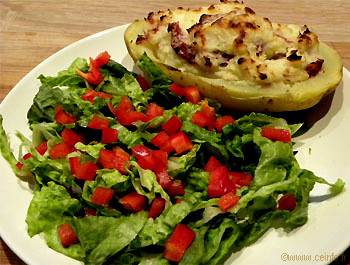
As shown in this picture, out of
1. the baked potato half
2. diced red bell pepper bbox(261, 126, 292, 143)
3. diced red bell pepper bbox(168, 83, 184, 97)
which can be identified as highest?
the baked potato half

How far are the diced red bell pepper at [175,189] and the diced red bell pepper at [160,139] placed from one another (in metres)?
0.18

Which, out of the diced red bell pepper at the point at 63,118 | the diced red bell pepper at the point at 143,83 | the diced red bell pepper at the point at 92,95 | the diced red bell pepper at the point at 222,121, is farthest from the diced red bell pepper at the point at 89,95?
the diced red bell pepper at the point at 222,121

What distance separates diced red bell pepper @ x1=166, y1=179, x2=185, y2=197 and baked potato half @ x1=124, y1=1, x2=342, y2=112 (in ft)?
1.46

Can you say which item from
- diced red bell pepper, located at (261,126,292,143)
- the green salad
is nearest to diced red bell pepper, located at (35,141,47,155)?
the green salad

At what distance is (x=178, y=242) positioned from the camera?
1.48m

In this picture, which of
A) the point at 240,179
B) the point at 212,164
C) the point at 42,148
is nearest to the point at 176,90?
the point at 212,164

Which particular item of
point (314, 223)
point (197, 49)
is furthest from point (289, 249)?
point (197, 49)

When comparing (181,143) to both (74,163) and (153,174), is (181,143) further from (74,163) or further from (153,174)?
(74,163)

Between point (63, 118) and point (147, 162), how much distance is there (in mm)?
533

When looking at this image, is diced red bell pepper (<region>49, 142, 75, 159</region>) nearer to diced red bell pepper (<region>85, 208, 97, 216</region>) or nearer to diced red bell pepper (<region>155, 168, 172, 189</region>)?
diced red bell pepper (<region>85, 208, 97, 216</region>)

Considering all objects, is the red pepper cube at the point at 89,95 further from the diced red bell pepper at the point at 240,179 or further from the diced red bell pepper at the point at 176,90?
the diced red bell pepper at the point at 240,179

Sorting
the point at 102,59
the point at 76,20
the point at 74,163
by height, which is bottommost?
Answer: the point at 76,20

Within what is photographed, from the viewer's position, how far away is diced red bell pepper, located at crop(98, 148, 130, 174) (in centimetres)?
172

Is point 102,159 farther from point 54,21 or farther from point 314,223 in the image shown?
point 54,21
